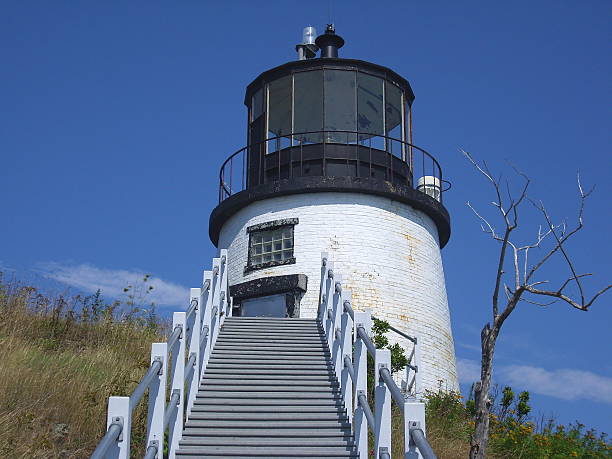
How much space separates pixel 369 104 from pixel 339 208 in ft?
9.22

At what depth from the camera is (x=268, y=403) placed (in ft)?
27.6

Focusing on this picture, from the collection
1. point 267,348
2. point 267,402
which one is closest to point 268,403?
point 267,402

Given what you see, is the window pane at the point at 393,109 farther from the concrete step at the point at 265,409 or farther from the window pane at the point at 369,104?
the concrete step at the point at 265,409

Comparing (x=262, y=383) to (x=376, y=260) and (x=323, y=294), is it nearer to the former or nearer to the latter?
(x=323, y=294)

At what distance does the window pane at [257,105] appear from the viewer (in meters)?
18.0

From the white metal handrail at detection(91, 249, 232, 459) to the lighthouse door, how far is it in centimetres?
434

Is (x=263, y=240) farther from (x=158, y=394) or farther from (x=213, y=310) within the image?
(x=158, y=394)

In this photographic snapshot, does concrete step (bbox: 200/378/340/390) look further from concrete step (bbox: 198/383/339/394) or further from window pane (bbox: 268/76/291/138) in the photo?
window pane (bbox: 268/76/291/138)

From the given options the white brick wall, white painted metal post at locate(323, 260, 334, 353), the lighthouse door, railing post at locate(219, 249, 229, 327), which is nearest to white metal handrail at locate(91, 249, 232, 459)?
railing post at locate(219, 249, 229, 327)

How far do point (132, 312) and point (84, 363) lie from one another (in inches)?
123

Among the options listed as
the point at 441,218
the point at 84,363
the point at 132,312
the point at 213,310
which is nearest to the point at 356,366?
the point at 213,310

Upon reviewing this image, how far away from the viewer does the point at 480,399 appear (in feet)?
27.1

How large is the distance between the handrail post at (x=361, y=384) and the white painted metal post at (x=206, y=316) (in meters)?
2.25

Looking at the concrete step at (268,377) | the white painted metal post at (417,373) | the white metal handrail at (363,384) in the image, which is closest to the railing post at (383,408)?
the white metal handrail at (363,384)
